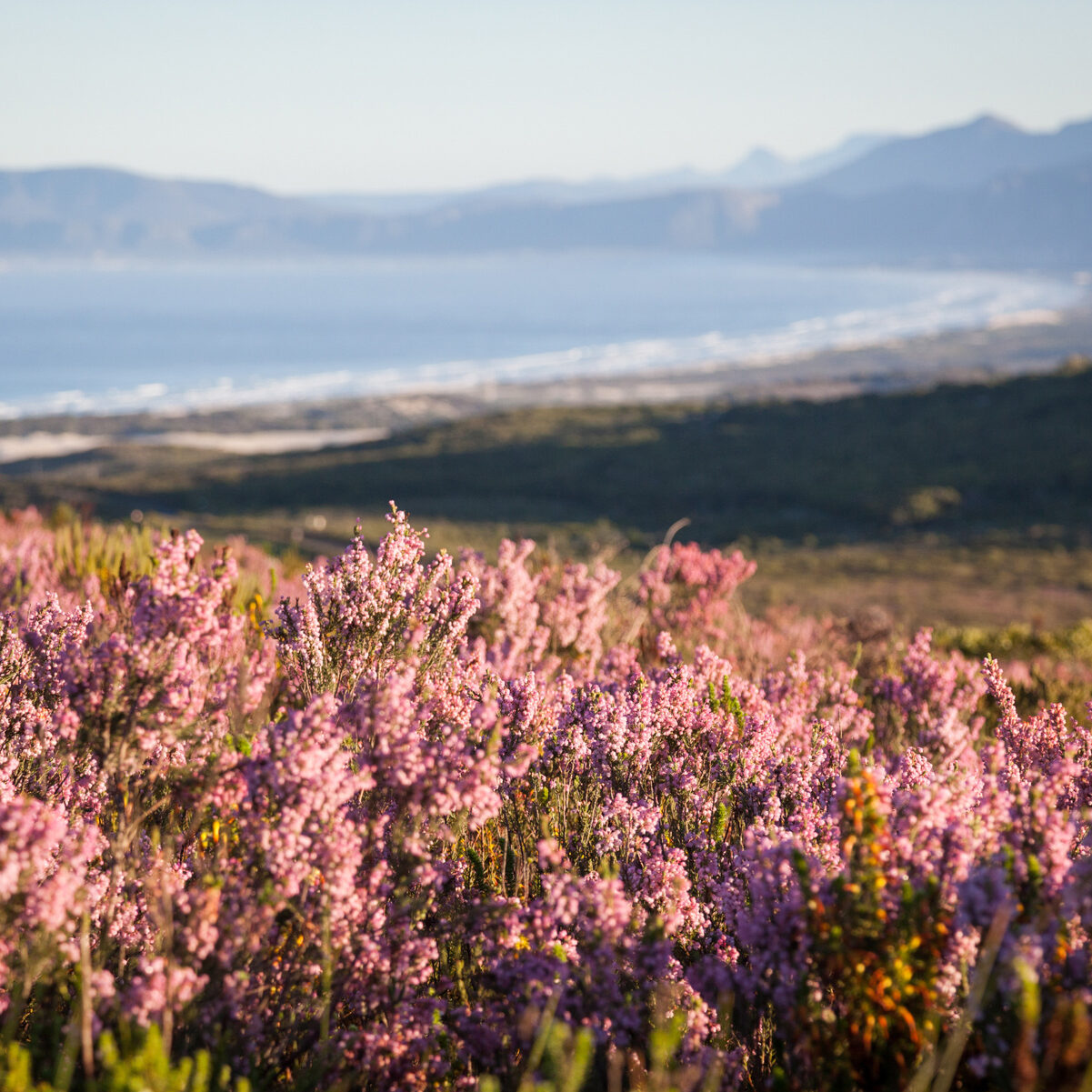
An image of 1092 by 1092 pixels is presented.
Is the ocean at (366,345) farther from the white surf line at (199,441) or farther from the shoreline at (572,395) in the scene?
the white surf line at (199,441)

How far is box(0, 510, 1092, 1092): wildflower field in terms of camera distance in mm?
2352

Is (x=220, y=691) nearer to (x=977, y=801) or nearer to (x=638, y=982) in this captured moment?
(x=638, y=982)

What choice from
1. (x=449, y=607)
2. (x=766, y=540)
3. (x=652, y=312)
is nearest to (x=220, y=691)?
(x=449, y=607)

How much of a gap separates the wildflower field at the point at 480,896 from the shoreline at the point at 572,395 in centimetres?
5715

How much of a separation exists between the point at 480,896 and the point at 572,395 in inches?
3518

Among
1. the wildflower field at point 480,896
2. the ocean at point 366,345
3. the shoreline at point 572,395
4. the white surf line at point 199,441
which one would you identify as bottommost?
the wildflower field at point 480,896

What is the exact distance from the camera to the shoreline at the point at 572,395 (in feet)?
228

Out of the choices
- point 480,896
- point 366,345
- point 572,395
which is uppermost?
point 366,345

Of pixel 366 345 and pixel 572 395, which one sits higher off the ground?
pixel 366 345

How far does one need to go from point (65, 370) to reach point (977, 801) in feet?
398

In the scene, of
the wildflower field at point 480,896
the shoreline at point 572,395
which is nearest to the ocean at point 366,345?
the shoreline at point 572,395

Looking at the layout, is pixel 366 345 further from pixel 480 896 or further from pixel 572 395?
pixel 480 896

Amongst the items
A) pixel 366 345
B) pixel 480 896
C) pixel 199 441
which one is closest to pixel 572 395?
pixel 199 441

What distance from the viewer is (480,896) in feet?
10.3
